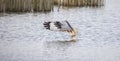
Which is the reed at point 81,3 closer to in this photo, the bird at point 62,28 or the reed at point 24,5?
the reed at point 24,5

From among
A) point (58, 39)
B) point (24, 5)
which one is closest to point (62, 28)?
point (58, 39)

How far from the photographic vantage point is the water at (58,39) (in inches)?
852

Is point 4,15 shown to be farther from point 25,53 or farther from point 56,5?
point 25,53

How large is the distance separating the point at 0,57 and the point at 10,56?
1.73 feet

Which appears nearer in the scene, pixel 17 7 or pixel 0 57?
pixel 0 57

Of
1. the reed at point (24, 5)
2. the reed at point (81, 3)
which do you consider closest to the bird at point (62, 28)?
the reed at point (24, 5)

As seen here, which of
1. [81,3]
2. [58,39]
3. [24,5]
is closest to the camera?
[58,39]

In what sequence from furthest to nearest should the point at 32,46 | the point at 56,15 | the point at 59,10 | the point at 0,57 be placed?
the point at 59,10 → the point at 56,15 → the point at 32,46 → the point at 0,57

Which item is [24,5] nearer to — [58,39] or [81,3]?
[81,3]

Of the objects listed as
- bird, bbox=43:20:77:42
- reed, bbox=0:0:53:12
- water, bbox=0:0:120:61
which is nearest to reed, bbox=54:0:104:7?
water, bbox=0:0:120:61

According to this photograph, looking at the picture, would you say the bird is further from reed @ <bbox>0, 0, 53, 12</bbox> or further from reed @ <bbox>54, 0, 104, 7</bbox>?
reed @ <bbox>54, 0, 104, 7</bbox>

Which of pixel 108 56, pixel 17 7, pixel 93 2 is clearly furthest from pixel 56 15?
pixel 108 56

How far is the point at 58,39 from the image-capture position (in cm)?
2727

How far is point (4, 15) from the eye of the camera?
38062mm
